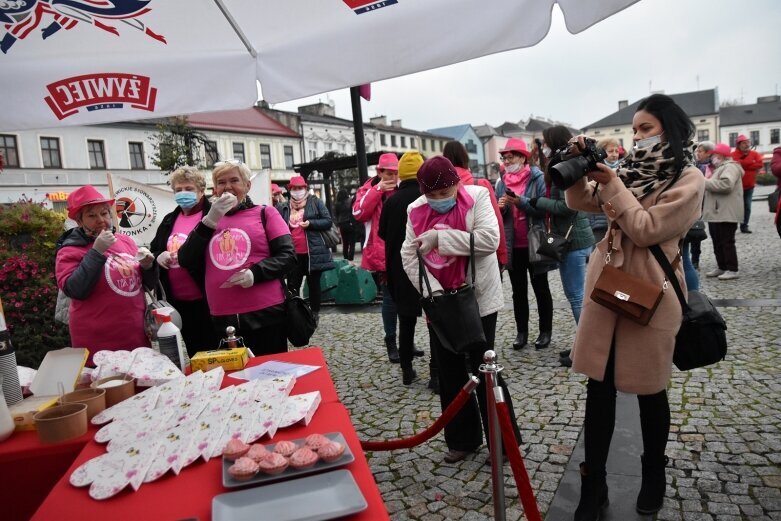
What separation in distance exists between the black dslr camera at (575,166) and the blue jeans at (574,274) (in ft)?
8.15

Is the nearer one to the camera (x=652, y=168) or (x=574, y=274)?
(x=652, y=168)

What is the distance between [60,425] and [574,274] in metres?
4.08

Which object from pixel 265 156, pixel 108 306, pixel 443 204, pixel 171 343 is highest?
pixel 265 156

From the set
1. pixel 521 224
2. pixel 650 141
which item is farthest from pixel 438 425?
pixel 521 224

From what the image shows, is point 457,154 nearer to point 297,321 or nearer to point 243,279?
point 297,321

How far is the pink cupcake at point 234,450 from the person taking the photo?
4.97 ft

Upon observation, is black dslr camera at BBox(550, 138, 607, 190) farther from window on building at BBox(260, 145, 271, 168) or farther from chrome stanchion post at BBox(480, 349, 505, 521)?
window on building at BBox(260, 145, 271, 168)

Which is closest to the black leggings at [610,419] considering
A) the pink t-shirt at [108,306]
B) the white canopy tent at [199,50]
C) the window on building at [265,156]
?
the white canopy tent at [199,50]

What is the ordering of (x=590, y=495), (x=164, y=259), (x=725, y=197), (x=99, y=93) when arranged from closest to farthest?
(x=590, y=495) → (x=99, y=93) → (x=164, y=259) → (x=725, y=197)

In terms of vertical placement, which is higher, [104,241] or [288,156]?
[288,156]

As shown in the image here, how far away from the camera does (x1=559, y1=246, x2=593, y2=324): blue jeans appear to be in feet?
15.2

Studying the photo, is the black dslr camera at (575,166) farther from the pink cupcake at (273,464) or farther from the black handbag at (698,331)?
the pink cupcake at (273,464)

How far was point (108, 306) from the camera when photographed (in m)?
3.04

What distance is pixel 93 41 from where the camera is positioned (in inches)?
96.0
